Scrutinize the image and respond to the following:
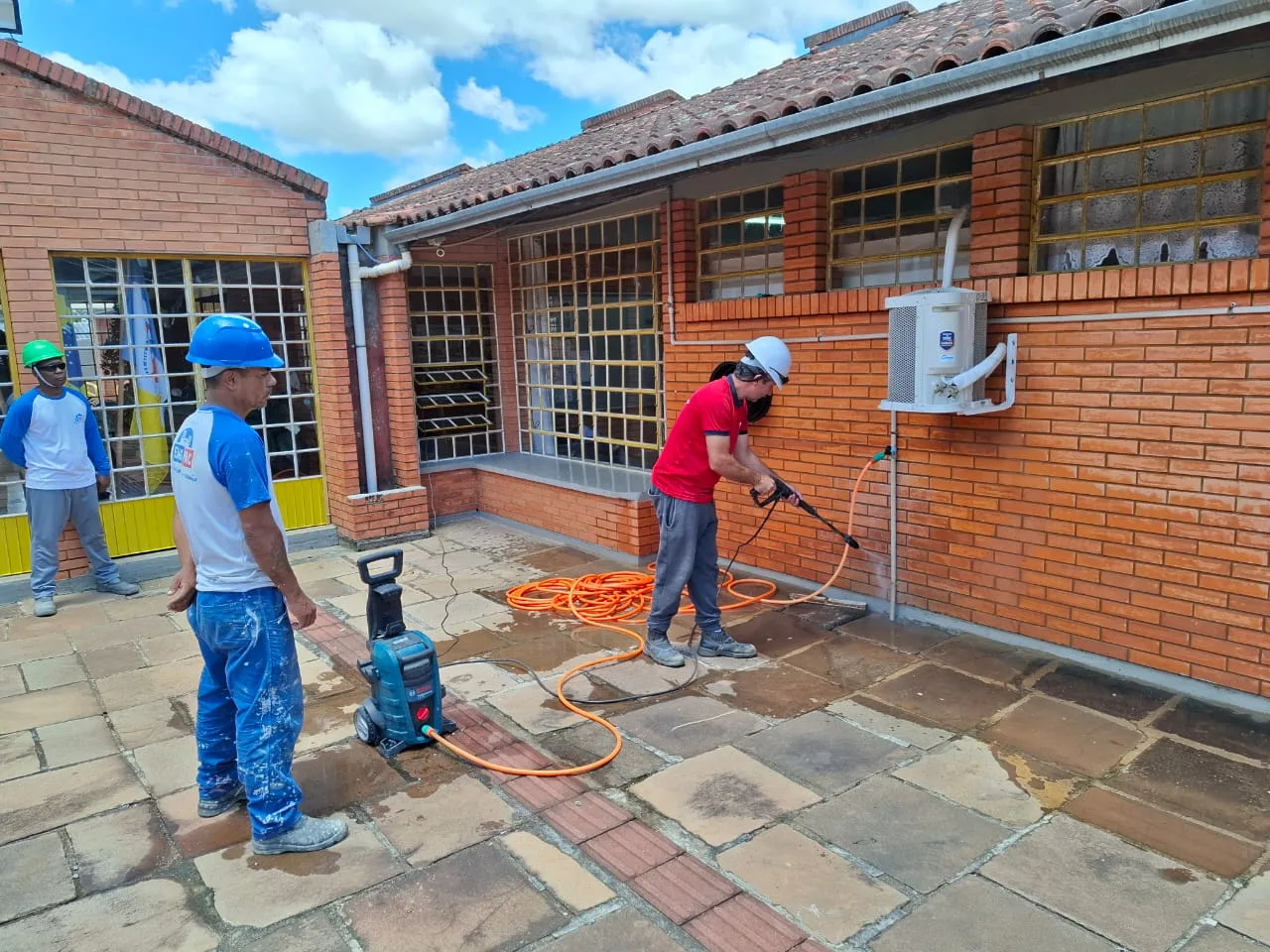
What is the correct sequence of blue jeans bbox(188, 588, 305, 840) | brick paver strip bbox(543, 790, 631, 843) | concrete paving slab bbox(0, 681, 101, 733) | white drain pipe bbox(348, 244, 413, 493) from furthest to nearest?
white drain pipe bbox(348, 244, 413, 493)
concrete paving slab bbox(0, 681, 101, 733)
brick paver strip bbox(543, 790, 631, 843)
blue jeans bbox(188, 588, 305, 840)

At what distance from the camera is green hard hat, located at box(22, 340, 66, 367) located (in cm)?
605

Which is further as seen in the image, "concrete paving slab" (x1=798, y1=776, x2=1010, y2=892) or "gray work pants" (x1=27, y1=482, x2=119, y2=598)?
"gray work pants" (x1=27, y1=482, x2=119, y2=598)

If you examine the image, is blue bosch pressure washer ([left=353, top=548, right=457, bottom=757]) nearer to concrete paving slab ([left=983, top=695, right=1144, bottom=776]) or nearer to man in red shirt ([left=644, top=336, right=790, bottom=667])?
man in red shirt ([left=644, top=336, right=790, bottom=667])

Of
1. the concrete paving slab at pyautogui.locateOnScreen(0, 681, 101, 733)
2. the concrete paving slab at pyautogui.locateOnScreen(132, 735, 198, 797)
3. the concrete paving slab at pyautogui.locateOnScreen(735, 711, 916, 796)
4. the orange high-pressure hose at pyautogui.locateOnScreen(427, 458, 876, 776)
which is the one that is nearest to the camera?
the concrete paving slab at pyautogui.locateOnScreen(735, 711, 916, 796)

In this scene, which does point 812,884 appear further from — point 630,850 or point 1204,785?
point 1204,785

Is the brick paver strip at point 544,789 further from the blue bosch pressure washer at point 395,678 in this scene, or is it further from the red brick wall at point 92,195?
the red brick wall at point 92,195

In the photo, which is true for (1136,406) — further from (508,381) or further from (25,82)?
(25,82)

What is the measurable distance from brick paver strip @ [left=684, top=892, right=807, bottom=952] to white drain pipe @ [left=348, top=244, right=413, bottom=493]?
5960mm

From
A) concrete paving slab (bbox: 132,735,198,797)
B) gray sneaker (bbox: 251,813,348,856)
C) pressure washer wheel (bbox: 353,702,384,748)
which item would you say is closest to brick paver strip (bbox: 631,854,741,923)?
gray sneaker (bbox: 251,813,348,856)

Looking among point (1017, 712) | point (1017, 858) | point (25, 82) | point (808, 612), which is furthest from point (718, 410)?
point (25, 82)

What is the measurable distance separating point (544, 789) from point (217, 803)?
132cm

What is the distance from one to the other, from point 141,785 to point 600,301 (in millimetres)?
5523

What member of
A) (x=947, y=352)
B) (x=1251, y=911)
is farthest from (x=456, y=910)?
(x=947, y=352)

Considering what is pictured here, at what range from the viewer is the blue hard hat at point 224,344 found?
3000 mm
